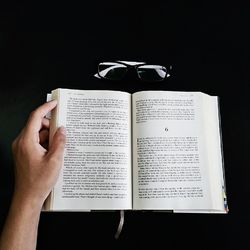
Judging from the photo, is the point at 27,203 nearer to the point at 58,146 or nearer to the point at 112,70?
the point at 58,146

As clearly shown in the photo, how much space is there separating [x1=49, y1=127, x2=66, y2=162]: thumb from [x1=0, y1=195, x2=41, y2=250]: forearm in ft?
0.40

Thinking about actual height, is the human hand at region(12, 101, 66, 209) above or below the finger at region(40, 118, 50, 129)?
below

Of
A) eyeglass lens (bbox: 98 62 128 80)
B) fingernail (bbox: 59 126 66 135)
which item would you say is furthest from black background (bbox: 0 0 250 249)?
fingernail (bbox: 59 126 66 135)

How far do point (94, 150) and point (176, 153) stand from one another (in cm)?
22

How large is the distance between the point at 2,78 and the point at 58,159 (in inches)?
13.6

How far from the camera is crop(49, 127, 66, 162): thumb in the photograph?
726mm

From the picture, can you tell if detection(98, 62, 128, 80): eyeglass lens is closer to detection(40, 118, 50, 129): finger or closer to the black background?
the black background

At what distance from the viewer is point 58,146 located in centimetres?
74

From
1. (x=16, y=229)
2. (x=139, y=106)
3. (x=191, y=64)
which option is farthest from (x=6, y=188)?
(x=191, y=64)

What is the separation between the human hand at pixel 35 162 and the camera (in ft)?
→ 2.29

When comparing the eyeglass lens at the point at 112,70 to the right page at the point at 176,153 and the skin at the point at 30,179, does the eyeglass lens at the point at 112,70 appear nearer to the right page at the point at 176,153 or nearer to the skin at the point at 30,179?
the right page at the point at 176,153

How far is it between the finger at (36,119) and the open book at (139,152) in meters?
0.03

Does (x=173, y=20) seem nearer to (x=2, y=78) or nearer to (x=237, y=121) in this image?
(x=237, y=121)

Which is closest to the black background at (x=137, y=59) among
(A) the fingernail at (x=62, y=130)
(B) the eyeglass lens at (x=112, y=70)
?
(B) the eyeglass lens at (x=112, y=70)
